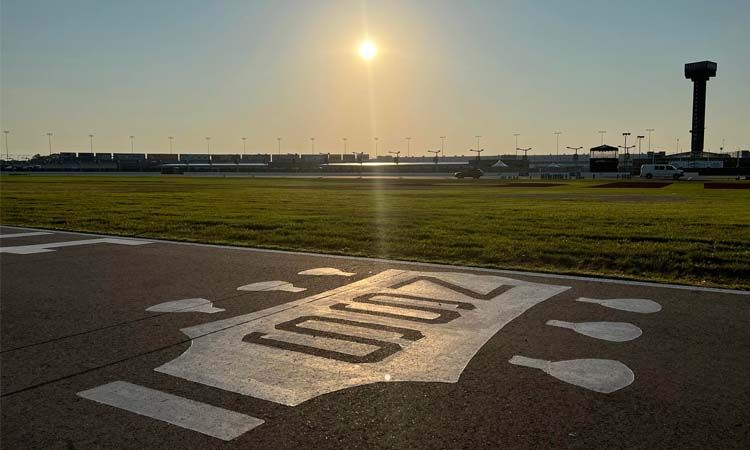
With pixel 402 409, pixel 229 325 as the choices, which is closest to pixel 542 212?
pixel 229 325

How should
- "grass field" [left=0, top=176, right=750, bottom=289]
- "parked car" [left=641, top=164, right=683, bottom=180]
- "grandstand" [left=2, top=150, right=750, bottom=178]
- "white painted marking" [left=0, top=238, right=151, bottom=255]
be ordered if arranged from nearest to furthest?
"grass field" [left=0, top=176, right=750, bottom=289] < "white painted marking" [left=0, top=238, right=151, bottom=255] < "parked car" [left=641, top=164, right=683, bottom=180] < "grandstand" [left=2, top=150, right=750, bottom=178]

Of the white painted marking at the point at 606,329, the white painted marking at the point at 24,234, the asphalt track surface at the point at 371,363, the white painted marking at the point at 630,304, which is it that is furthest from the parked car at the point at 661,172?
the white painted marking at the point at 606,329

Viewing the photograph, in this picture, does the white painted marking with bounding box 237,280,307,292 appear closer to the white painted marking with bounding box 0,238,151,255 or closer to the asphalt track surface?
the asphalt track surface

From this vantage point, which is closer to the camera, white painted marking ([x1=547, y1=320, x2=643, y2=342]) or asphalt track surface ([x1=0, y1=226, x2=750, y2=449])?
asphalt track surface ([x1=0, y1=226, x2=750, y2=449])

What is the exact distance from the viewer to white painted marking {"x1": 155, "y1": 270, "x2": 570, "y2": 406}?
4277 mm

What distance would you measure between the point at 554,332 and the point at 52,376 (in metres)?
4.33

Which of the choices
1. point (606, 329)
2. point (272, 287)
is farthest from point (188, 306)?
point (606, 329)

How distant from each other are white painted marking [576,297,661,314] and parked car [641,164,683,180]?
2542 inches

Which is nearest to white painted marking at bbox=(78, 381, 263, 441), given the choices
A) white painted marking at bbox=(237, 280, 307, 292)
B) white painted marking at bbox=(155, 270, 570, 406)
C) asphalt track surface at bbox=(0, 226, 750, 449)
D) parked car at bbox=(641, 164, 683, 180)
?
asphalt track surface at bbox=(0, 226, 750, 449)

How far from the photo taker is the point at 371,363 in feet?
15.0

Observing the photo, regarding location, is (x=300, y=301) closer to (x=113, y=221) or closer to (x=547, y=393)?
(x=547, y=393)

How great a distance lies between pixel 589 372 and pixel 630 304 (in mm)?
2458

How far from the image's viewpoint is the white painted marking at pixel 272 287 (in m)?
7.32

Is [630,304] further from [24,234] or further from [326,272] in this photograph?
[24,234]
